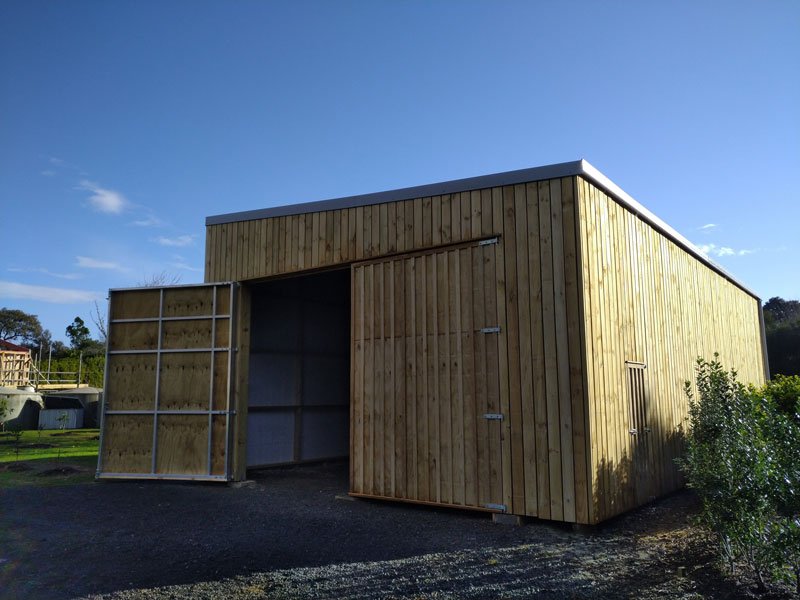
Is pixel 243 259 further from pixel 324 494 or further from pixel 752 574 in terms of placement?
pixel 752 574

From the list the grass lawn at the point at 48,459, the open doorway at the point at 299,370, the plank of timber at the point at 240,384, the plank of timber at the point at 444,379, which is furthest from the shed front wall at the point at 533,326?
the grass lawn at the point at 48,459

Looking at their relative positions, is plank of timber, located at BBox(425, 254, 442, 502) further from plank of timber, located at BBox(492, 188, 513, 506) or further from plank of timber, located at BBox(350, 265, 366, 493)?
plank of timber, located at BBox(350, 265, 366, 493)

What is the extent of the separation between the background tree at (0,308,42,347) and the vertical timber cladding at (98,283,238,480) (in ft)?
161

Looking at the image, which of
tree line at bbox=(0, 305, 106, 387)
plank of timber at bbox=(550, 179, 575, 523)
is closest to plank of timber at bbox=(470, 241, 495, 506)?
plank of timber at bbox=(550, 179, 575, 523)

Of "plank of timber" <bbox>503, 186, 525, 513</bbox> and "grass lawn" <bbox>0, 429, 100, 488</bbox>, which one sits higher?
"plank of timber" <bbox>503, 186, 525, 513</bbox>

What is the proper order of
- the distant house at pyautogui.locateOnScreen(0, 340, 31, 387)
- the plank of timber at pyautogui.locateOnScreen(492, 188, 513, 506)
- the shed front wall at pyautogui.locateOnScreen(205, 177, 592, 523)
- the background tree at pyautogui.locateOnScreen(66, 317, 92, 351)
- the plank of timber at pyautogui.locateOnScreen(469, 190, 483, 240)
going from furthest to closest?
the background tree at pyautogui.locateOnScreen(66, 317, 92, 351) < the distant house at pyautogui.locateOnScreen(0, 340, 31, 387) < the plank of timber at pyautogui.locateOnScreen(469, 190, 483, 240) < the plank of timber at pyautogui.locateOnScreen(492, 188, 513, 506) < the shed front wall at pyautogui.locateOnScreen(205, 177, 592, 523)

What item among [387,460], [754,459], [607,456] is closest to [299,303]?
[387,460]

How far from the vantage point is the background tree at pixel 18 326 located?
50312 mm

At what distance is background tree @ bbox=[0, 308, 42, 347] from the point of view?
165 ft

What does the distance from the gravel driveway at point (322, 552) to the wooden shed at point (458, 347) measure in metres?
0.44

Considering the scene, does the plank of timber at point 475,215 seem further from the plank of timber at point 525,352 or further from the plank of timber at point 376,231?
the plank of timber at point 376,231

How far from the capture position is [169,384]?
919 centimetres

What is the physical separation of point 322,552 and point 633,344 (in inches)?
167

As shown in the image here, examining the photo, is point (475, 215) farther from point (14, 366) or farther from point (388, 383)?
point (14, 366)
